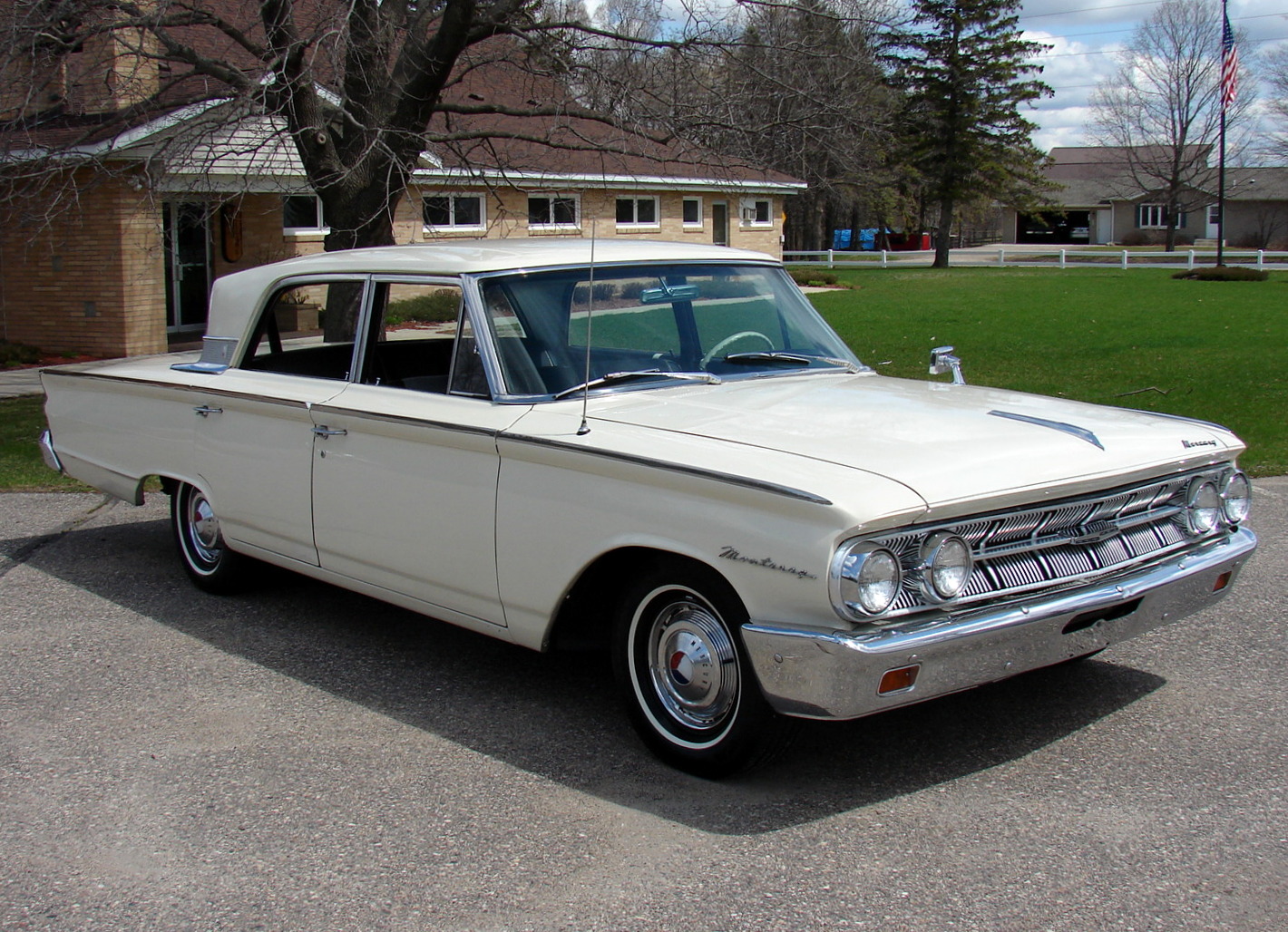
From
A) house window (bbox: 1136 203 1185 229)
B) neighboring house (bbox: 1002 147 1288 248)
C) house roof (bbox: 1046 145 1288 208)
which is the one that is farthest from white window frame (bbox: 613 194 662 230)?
house window (bbox: 1136 203 1185 229)

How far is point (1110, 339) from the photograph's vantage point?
19.7 meters

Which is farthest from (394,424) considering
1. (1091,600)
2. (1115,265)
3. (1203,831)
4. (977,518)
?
(1115,265)

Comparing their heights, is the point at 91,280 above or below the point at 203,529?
above

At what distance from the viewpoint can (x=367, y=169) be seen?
12352mm

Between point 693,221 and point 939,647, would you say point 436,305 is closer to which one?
point 939,647

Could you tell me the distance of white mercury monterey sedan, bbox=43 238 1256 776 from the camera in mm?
3670

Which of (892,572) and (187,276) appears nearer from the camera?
(892,572)

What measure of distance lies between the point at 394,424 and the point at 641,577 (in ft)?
4.25

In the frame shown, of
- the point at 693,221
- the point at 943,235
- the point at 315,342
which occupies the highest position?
the point at 943,235

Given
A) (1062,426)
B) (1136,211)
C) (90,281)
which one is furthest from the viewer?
(1136,211)

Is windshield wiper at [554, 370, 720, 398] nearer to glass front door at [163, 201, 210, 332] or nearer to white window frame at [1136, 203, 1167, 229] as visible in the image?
glass front door at [163, 201, 210, 332]

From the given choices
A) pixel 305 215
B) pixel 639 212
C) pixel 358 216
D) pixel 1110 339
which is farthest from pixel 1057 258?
pixel 358 216

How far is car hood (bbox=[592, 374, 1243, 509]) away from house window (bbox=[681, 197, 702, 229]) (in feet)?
106

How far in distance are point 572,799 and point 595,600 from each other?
2.48ft
